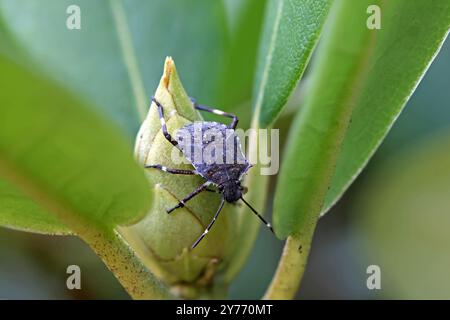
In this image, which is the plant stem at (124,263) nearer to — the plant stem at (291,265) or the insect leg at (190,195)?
the insect leg at (190,195)

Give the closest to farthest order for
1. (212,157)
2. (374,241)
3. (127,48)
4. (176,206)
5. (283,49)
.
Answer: (176,206)
(283,49)
(212,157)
(127,48)
(374,241)

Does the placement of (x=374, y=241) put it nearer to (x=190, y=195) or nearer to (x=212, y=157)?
(x=212, y=157)

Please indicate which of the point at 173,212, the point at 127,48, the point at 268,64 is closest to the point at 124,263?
the point at 173,212

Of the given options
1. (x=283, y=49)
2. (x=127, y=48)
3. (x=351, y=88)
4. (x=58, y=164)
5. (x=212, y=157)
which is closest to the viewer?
(x=58, y=164)

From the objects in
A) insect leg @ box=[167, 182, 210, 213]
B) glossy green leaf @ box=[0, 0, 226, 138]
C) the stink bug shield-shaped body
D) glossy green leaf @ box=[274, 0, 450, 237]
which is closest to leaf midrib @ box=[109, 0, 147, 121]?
glossy green leaf @ box=[0, 0, 226, 138]

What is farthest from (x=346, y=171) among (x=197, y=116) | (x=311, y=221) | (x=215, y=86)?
(x=215, y=86)

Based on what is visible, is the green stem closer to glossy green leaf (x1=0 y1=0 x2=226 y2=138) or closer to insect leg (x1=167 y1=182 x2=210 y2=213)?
insect leg (x1=167 y1=182 x2=210 y2=213)

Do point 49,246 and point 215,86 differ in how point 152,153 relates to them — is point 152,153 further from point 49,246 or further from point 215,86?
point 49,246
